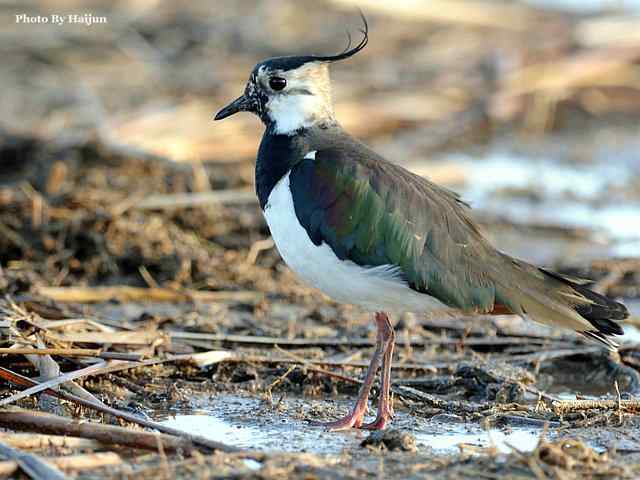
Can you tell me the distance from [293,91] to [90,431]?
6.25ft

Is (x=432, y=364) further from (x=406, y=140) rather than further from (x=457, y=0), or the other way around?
Answer: (x=457, y=0)

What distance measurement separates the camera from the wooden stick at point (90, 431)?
4.04m

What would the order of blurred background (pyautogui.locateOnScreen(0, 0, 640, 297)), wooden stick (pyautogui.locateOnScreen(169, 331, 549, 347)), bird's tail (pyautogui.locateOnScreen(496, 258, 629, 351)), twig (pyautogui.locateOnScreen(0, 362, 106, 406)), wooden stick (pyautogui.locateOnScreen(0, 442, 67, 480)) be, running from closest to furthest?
wooden stick (pyautogui.locateOnScreen(0, 442, 67, 480)) → twig (pyautogui.locateOnScreen(0, 362, 106, 406)) → bird's tail (pyautogui.locateOnScreen(496, 258, 629, 351)) → wooden stick (pyautogui.locateOnScreen(169, 331, 549, 347)) → blurred background (pyautogui.locateOnScreen(0, 0, 640, 297))

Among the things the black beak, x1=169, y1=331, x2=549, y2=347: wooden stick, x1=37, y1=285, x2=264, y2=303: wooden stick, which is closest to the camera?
the black beak

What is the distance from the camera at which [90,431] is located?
13.5ft

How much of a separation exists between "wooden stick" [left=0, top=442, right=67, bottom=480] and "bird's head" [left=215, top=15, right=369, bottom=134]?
77.8 inches

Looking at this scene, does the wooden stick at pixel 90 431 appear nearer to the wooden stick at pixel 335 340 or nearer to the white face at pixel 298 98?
the wooden stick at pixel 335 340

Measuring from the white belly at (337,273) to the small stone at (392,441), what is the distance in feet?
2.09

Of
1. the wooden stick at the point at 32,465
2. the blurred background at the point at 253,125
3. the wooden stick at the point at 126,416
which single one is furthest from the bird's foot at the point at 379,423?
the blurred background at the point at 253,125

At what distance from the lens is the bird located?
4.75 metres

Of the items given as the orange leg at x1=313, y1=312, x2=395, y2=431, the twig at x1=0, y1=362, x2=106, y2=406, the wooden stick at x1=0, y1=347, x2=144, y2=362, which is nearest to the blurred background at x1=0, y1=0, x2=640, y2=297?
the wooden stick at x1=0, y1=347, x2=144, y2=362

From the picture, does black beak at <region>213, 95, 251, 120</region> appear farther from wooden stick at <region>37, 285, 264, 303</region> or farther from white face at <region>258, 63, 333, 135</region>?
wooden stick at <region>37, 285, 264, 303</region>

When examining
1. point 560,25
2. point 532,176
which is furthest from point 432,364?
point 560,25

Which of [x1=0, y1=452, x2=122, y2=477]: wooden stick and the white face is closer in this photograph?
[x1=0, y1=452, x2=122, y2=477]: wooden stick
